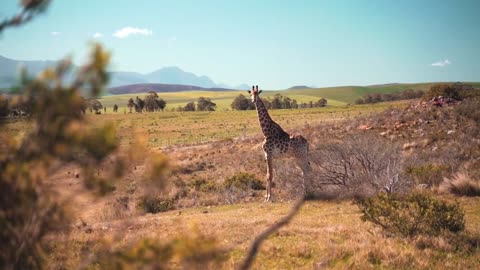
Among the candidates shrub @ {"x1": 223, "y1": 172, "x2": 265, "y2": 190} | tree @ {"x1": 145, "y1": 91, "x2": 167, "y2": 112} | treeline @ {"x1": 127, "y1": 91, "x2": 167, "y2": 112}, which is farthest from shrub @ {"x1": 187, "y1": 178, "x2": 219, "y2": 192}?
tree @ {"x1": 145, "y1": 91, "x2": 167, "y2": 112}

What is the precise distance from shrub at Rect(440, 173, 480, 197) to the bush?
12.4 ft

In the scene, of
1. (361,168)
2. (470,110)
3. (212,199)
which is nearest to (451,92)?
(470,110)

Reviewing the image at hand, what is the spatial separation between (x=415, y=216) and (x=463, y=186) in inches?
187

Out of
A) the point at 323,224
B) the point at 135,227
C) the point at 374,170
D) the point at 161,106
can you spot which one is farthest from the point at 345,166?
the point at 161,106

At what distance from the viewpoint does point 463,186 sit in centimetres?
1168

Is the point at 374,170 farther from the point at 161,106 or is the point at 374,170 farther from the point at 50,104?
the point at 161,106

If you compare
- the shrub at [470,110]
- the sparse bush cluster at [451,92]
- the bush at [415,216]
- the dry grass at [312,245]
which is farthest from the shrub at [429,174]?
the sparse bush cluster at [451,92]

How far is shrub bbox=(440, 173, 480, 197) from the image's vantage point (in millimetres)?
11609

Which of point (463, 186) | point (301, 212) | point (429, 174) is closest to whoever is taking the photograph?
point (301, 212)

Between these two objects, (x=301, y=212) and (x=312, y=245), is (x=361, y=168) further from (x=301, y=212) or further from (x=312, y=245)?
(x=312, y=245)

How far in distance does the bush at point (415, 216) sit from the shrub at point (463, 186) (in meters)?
3.77

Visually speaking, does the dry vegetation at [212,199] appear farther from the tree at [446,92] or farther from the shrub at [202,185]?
the tree at [446,92]

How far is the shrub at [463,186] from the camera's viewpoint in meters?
11.6

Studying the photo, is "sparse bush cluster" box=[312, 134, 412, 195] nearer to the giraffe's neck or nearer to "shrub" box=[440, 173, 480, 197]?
"shrub" box=[440, 173, 480, 197]
